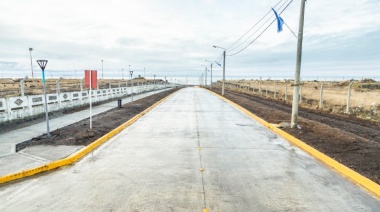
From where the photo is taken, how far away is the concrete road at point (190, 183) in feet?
16.5

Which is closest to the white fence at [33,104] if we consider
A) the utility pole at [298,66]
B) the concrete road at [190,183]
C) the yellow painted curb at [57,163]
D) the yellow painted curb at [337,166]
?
the yellow painted curb at [57,163]

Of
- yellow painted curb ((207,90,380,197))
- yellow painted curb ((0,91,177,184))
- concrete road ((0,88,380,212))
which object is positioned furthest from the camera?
yellow painted curb ((0,91,177,184))

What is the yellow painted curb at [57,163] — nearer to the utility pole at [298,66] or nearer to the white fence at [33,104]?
the white fence at [33,104]

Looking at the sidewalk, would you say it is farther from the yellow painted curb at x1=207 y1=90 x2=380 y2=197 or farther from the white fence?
the yellow painted curb at x1=207 y1=90 x2=380 y2=197

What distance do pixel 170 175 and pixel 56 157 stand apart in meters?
3.27

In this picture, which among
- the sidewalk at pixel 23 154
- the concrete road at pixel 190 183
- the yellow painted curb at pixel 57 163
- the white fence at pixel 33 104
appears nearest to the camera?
the concrete road at pixel 190 183

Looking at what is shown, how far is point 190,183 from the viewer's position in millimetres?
6004

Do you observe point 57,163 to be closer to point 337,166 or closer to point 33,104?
point 337,166

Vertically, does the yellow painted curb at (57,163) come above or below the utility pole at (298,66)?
below

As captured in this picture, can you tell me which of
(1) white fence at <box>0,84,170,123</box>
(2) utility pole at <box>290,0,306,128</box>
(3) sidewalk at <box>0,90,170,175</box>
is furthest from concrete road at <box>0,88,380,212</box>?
(1) white fence at <box>0,84,170,123</box>

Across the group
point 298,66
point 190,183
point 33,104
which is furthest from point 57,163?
point 33,104

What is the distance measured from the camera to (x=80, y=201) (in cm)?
516

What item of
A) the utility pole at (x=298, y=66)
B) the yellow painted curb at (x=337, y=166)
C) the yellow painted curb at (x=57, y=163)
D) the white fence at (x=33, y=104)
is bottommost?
the yellow painted curb at (x=57, y=163)

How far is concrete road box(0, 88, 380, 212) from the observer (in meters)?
5.02
